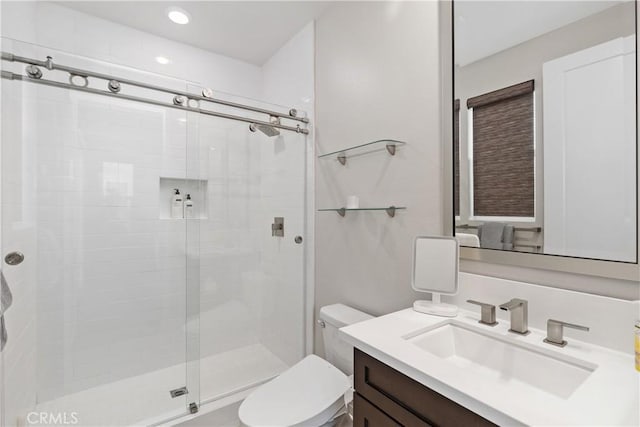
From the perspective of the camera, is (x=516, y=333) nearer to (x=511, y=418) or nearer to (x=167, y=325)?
(x=511, y=418)

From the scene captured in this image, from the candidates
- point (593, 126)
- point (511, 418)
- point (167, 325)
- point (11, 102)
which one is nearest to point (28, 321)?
point (167, 325)

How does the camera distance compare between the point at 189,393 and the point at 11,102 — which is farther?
the point at 189,393

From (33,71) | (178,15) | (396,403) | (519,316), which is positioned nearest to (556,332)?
(519,316)

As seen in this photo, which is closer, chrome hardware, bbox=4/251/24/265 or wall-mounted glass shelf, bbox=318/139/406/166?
chrome hardware, bbox=4/251/24/265

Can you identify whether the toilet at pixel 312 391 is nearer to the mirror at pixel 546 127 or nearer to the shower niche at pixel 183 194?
the mirror at pixel 546 127

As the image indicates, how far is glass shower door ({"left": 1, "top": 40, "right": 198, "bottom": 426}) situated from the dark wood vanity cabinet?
123 centimetres

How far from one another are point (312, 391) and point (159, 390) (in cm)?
107

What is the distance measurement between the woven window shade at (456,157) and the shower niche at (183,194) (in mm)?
1429

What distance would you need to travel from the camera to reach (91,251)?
71.7 inches

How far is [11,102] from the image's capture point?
135 cm

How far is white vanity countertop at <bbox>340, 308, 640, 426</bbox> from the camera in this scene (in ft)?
1.89

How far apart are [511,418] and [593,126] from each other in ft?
2.84

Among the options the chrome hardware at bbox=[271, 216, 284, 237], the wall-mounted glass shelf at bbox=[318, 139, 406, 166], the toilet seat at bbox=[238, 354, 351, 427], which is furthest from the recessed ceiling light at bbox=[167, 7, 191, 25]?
the toilet seat at bbox=[238, 354, 351, 427]

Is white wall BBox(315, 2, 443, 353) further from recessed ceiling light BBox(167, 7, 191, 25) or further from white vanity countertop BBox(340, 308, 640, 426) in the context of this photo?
recessed ceiling light BBox(167, 7, 191, 25)
